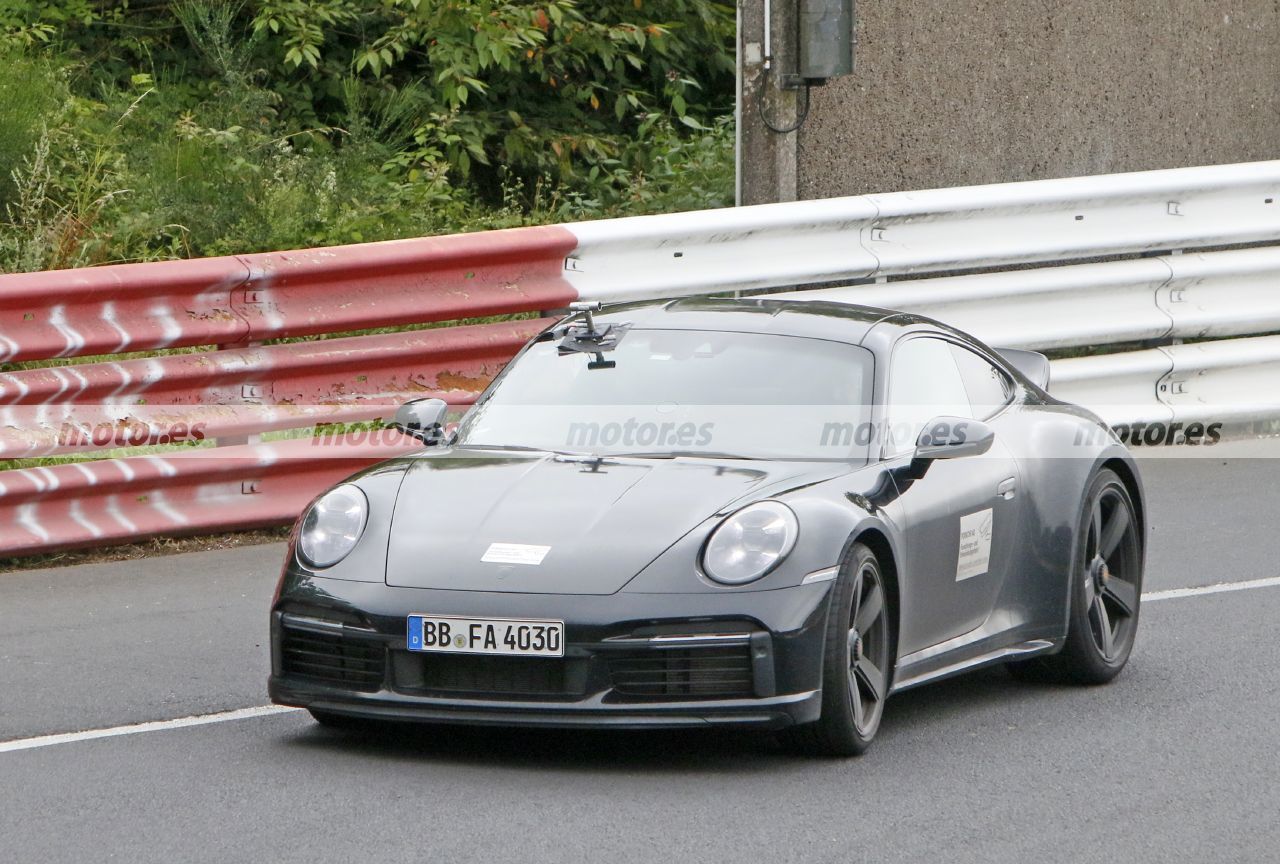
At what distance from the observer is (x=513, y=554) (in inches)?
223

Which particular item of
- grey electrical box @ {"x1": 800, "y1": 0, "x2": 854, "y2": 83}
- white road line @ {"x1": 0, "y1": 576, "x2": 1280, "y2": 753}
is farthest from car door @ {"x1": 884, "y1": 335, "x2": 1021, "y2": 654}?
grey electrical box @ {"x1": 800, "y1": 0, "x2": 854, "y2": 83}

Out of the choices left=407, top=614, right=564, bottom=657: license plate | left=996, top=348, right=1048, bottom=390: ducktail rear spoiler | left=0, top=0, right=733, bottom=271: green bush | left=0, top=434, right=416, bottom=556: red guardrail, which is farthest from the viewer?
left=0, top=0, right=733, bottom=271: green bush

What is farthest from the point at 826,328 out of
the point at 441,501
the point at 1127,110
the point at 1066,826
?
the point at 1127,110

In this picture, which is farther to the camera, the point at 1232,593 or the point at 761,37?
the point at 761,37

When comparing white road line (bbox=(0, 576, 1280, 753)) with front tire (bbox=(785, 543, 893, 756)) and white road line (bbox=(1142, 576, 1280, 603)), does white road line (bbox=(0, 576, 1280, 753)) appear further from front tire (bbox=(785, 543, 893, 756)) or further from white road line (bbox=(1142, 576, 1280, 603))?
white road line (bbox=(1142, 576, 1280, 603))

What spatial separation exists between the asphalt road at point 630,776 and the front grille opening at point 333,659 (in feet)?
0.75

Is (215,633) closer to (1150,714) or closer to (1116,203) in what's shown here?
(1150,714)

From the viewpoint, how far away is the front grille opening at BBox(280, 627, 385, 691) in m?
5.66

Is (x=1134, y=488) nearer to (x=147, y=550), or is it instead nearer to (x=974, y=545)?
(x=974, y=545)

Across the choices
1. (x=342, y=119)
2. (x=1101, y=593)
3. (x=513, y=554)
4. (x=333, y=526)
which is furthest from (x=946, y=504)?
(x=342, y=119)

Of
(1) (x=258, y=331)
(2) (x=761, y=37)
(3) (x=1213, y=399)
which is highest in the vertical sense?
(2) (x=761, y=37)

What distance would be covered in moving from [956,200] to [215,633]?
5.26 meters

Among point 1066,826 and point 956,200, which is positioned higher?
point 956,200

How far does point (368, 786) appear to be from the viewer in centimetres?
548
